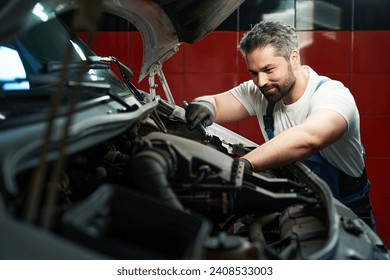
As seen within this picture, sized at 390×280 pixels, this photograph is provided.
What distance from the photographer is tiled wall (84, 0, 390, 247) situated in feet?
12.6

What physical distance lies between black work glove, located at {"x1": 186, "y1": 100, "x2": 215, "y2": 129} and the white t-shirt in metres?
0.31

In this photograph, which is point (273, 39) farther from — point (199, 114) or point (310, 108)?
point (199, 114)

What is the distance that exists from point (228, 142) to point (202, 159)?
0.84m

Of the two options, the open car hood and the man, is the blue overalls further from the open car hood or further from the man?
the open car hood

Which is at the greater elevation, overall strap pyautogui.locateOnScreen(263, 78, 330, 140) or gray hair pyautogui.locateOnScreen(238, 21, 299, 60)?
gray hair pyautogui.locateOnScreen(238, 21, 299, 60)

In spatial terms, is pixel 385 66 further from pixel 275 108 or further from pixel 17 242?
pixel 17 242

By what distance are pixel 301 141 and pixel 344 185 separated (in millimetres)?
452

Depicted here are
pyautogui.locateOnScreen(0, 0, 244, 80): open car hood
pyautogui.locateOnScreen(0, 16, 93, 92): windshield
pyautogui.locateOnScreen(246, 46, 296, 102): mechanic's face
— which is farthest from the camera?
pyautogui.locateOnScreen(246, 46, 296, 102): mechanic's face

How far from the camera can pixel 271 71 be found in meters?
2.40

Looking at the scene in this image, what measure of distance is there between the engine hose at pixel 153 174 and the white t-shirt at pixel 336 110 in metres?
1.00

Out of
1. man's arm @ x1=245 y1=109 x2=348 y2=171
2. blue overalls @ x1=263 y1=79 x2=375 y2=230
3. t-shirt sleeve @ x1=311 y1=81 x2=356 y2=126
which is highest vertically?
t-shirt sleeve @ x1=311 y1=81 x2=356 y2=126

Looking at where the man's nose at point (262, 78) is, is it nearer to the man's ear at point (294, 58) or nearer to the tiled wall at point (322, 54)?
the man's ear at point (294, 58)

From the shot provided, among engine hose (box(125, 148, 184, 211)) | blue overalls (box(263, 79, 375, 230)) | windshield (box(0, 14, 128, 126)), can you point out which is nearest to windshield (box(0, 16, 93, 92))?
windshield (box(0, 14, 128, 126))

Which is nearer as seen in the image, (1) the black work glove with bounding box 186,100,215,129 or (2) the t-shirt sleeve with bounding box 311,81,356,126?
(2) the t-shirt sleeve with bounding box 311,81,356,126
